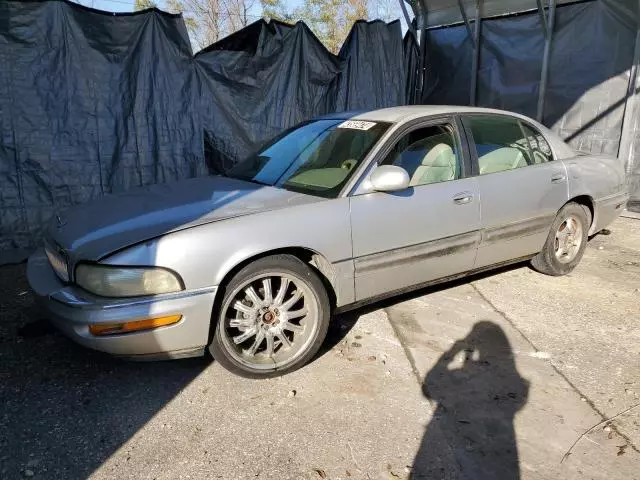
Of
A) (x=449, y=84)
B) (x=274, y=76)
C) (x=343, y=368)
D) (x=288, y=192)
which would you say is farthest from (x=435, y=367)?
(x=449, y=84)

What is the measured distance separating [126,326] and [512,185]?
116 inches

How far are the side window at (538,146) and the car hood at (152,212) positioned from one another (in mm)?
2202

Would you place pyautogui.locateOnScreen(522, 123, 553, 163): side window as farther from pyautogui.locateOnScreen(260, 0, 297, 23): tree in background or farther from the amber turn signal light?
pyautogui.locateOnScreen(260, 0, 297, 23): tree in background

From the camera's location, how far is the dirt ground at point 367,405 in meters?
2.40

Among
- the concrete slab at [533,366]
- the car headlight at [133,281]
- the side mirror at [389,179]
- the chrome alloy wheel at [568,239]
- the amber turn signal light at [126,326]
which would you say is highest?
the side mirror at [389,179]

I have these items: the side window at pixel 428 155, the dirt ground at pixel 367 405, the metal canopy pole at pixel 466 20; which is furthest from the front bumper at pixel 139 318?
the metal canopy pole at pixel 466 20

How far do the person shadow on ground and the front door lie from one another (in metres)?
0.59

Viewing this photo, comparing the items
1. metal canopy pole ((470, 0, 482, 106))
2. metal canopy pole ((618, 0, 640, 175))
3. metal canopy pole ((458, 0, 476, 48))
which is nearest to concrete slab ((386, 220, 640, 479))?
metal canopy pole ((618, 0, 640, 175))

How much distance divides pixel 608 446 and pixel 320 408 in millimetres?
1415

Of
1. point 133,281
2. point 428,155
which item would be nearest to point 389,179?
point 428,155

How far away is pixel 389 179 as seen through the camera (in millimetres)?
3264

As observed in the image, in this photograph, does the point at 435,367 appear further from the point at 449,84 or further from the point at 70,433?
the point at 449,84

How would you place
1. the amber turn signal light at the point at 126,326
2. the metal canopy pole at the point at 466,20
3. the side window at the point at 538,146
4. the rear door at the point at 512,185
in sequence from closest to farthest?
1. the amber turn signal light at the point at 126,326
2. the rear door at the point at 512,185
3. the side window at the point at 538,146
4. the metal canopy pole at the point at 466,20

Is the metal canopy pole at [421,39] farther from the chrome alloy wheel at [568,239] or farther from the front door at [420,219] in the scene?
the front door at [420,219]
